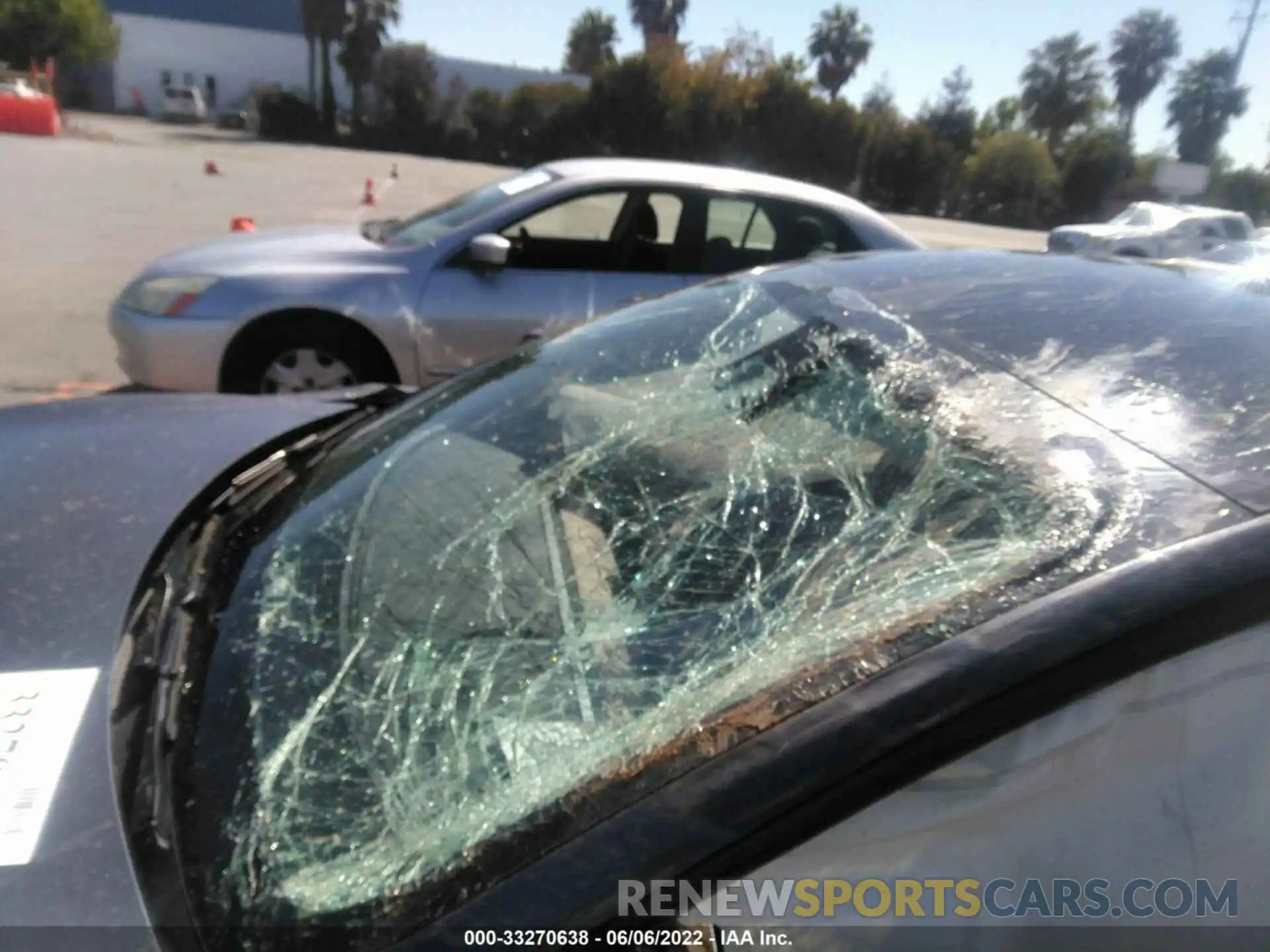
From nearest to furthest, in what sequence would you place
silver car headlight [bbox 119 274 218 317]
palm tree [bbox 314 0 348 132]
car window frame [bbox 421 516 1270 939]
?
1. car window frame [bbox 421 516 1270 939]
2. silver car headlight [bbox 119 274 218 317]
3. palm tree [bbox 314 0 348 132]

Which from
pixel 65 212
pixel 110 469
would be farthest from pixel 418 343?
pixel 65 212

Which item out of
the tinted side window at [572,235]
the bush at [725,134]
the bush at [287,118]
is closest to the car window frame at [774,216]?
the tinted side window at [572,235]

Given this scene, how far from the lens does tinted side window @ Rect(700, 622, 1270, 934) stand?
1.10 metres

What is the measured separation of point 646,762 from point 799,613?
286mm

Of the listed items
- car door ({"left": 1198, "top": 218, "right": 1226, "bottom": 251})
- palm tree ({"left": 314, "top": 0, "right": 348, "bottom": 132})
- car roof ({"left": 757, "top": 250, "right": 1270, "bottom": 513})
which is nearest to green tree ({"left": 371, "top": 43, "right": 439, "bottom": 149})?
palm tree ({"left": 314, "top": 0, "right": 348, "bottom": 132})

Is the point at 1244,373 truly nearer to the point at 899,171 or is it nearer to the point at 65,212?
the point at 65,212

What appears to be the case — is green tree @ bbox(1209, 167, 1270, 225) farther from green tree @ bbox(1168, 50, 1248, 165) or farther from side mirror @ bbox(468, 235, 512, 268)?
side mirror @ bbox(468, 235, 512, 268)

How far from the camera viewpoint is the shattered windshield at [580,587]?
1.16m

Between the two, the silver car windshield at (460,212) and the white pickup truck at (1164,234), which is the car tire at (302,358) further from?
the white pickup truck at (1164,234)

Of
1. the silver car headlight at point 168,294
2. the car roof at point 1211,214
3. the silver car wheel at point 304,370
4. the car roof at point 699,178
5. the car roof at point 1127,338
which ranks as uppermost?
the car roof at point 1127,338

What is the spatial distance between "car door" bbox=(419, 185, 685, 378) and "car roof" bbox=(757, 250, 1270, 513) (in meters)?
2.73

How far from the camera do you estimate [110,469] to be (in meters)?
2.11

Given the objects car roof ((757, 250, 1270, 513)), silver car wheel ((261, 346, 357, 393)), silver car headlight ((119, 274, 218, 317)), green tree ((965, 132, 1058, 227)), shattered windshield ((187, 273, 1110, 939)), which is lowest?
green tree ((965, 132, 1058, 227))

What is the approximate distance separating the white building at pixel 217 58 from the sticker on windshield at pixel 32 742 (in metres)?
52.8
